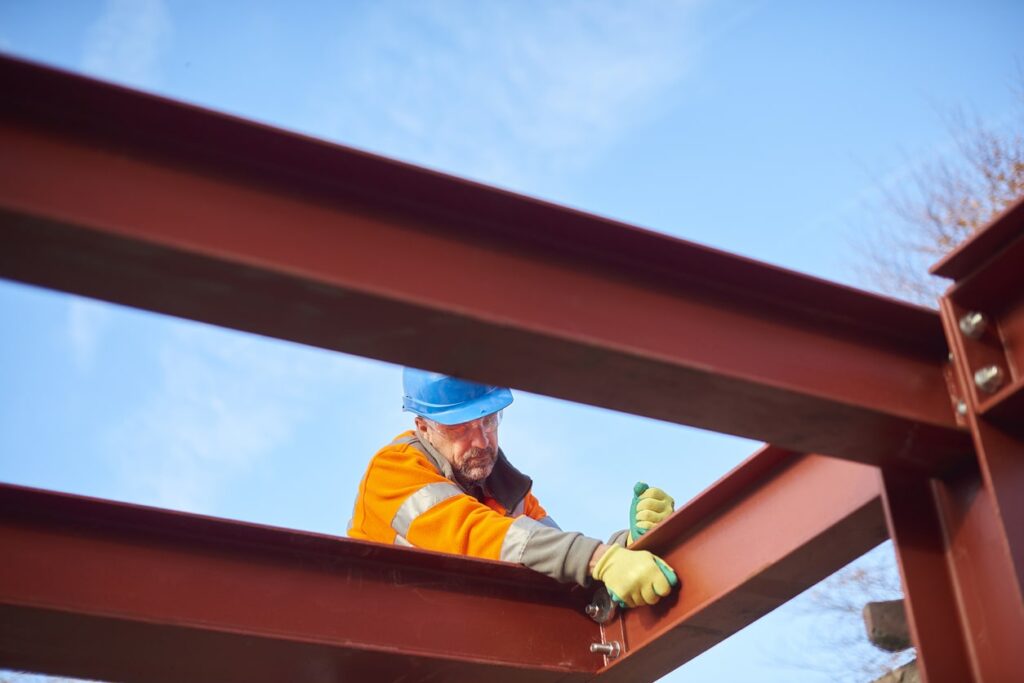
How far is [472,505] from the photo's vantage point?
16.2 feet

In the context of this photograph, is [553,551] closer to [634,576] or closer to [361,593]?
[634,576]

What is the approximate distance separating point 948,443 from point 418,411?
313cm

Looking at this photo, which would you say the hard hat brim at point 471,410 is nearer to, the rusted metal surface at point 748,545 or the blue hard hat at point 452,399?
the blue hard hat at point 452,399

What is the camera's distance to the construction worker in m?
4.37

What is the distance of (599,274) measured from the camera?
121 inches

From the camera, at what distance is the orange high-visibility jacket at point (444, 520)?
14.6 feet

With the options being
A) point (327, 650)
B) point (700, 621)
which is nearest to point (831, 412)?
point (700, 621)

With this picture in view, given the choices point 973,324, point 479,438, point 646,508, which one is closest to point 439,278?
point 973,324

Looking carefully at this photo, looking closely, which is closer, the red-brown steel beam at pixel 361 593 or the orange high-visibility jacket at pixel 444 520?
the red-brown steel beam at pixel 361 593

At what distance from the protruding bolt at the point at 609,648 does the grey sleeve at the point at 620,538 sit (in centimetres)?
39

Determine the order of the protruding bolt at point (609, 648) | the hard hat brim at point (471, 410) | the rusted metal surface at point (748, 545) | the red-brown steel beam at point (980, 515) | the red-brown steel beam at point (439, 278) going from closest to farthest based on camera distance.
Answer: the red-brown steel beam at point (439, 278), the red-brown steel beam at point (980, 515), the rusted metal surface at point (748, 545), the protruding bolt at point (609, 648), the hard hat brim at point (471, 410)

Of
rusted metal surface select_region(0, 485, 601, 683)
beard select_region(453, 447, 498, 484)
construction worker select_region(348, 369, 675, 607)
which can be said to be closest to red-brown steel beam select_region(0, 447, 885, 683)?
rusted metal surface select_region(0, 485, 601, 683)

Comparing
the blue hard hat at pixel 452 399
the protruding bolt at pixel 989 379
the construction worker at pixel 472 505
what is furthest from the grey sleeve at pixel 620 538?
the protruding bolt at pixel 989 379

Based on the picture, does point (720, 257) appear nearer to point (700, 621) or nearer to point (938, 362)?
point (938, 362)
